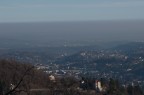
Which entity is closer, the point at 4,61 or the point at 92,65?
the point at 4,61

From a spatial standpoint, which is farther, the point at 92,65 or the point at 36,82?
the point at 92,65

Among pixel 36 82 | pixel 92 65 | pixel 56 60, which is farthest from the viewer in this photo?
pixel 56 60

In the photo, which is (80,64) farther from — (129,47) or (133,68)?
(129,47)

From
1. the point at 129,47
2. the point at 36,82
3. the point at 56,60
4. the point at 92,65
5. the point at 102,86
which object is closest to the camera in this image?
the point at 36,82

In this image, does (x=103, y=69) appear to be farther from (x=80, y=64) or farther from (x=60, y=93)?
(x=60, y=93)

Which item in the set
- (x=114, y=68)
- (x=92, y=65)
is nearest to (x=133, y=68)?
(x=114, y=68)

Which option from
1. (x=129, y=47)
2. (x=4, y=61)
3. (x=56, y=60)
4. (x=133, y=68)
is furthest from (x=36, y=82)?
(x=129, y=47)

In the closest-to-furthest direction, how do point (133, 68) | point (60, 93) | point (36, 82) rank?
point (60, 93), point (36, 82), point (133, 68)

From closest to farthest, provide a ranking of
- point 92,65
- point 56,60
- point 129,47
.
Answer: point 92,65, point 56,60, point 129,47

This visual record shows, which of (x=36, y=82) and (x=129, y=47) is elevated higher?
(x=129, y=47)
